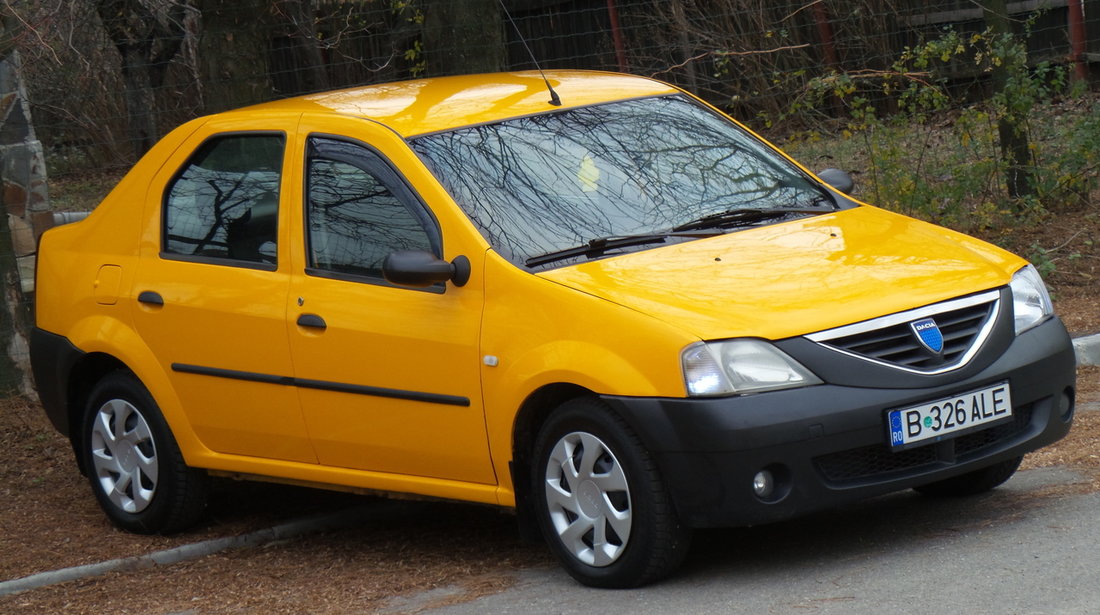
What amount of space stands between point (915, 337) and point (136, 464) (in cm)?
368

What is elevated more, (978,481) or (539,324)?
(539,324)

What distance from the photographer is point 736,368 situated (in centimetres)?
491

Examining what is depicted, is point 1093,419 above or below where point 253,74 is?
below

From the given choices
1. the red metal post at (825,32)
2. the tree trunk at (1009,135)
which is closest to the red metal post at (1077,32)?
the red metal post at (825,32)

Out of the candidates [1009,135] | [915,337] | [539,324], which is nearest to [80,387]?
[539,324]

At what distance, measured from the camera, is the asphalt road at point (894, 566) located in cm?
469

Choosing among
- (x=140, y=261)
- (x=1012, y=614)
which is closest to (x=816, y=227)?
(x=1012, y=614)

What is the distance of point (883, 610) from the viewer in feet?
15.1

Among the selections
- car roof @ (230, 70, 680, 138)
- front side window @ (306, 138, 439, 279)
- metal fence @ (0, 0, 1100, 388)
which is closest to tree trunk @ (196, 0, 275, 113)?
metal fence @ (0, 0, 1100, 388)

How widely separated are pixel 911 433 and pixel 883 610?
69 centimetres

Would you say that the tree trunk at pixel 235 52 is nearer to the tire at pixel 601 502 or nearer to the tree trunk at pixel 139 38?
the tree trunk at pixel 139 38

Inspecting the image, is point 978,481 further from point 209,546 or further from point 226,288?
point 209,546

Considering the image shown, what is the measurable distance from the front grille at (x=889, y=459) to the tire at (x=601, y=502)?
531 millimetres

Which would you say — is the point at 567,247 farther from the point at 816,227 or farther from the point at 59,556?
the point at 59,556
